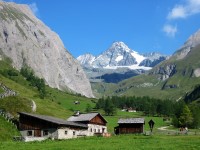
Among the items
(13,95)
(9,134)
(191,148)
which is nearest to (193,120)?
(13,95)

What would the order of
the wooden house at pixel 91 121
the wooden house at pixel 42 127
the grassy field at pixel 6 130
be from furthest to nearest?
the wooden house at pixel 91 121
the wooden house at pixel 42 127
the grassy field at pixel 6 130

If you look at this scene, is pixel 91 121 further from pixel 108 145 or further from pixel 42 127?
pixel 108 145

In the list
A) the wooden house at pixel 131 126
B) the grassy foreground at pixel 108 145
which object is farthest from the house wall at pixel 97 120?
the grassy foreground at pixel 108 145

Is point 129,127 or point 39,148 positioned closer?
point 39,148

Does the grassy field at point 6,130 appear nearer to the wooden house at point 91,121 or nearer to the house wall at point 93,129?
the wooden house at point 91,121

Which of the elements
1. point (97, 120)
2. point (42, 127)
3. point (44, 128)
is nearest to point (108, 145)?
point (44, 128)


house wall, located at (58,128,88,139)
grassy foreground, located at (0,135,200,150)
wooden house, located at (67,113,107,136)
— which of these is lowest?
grassy foreground, located at (0,135,200,150)

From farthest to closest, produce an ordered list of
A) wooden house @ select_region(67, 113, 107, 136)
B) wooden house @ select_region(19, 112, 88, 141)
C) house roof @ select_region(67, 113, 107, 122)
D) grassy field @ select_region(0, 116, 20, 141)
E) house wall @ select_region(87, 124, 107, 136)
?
house roof @ select_region(67, 113, 107, 122) < wooden house @ select_region(67, 113, 107, 136) < house wall @ select_region(87, 124, 107, 136) < wooden house @ select_region(19, 112, 88, 141) < grassy field @ select_region(0, 116, 20, 141)

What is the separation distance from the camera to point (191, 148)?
152ft

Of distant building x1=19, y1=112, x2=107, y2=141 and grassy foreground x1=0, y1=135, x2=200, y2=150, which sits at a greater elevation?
distant building x1=19, y1=112, x2=107, y2=141

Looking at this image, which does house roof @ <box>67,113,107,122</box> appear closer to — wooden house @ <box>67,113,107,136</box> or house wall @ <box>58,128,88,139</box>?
wooden house @ <box>67,113,107,136</box>

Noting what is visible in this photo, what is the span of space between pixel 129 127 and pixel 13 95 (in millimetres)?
34476

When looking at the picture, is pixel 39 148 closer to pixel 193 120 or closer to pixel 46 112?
pixel 46 112

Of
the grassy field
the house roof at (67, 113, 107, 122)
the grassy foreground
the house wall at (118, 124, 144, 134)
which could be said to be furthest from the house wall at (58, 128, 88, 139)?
the grassy foreground
